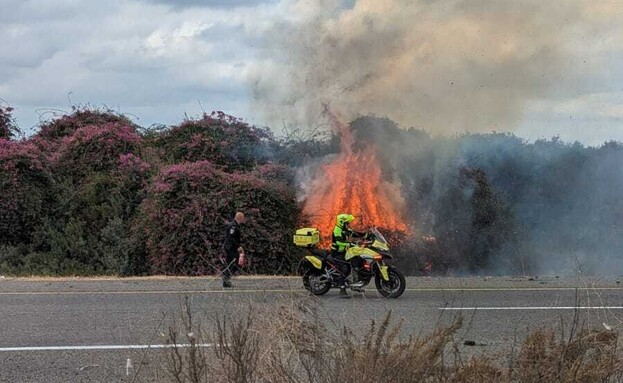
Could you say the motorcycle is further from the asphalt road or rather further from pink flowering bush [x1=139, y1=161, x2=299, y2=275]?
pink flowering bush [x1=139, y1=161, x2=299, y2=275]

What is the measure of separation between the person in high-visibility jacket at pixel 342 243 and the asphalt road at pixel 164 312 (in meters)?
0.45

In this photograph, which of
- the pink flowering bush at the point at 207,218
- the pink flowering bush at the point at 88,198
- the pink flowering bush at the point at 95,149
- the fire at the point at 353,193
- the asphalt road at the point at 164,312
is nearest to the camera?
the asphalt road at the point at 164,312

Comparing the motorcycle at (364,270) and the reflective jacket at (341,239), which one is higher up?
the reflective jacket at (341,239)

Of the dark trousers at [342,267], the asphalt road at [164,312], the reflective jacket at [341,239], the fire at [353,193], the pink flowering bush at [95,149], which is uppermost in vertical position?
the pink flowering bush at [95,149]

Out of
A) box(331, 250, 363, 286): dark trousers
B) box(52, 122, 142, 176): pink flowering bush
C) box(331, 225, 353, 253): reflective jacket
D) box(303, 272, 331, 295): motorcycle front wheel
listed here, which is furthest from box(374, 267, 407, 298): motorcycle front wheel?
box(52, 122, 142, 176): pink flowering bush

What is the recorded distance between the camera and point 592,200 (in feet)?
81.0

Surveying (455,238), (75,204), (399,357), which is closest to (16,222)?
(75,204)

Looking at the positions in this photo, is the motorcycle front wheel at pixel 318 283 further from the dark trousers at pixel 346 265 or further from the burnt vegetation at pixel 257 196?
the burnt vegetation at pixel 257 196

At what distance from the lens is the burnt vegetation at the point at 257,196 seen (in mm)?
18875

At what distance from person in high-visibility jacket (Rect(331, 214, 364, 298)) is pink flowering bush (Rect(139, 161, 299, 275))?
576cm

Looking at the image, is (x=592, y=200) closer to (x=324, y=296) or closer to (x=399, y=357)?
(x=324, y=296)

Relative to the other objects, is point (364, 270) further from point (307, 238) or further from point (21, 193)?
point (21, 193)

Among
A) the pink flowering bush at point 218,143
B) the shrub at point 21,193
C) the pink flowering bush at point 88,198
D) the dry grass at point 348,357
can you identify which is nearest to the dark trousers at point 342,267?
the dry grass at point 348,357

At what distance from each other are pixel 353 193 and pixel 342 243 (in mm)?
7554
